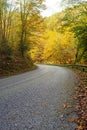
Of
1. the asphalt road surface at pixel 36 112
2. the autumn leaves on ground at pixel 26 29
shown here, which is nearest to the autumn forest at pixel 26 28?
the autumn leaves on ground at pixel 26 29

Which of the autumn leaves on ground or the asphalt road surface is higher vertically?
the autumn leaves on ground

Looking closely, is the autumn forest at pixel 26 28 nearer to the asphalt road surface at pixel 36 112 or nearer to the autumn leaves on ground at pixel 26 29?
the autumn leaves on ground at pixel 26 29

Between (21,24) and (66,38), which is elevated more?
(21,24)

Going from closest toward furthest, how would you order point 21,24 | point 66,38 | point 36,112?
point 36,112
point 21,24
point 66,38

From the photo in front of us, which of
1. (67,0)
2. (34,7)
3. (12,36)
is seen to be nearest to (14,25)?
(12,36)

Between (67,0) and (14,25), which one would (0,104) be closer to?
(67,0)

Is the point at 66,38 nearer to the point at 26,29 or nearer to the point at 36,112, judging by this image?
the point at 26,29

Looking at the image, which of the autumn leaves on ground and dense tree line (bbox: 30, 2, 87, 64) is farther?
the autumn leaves on ground

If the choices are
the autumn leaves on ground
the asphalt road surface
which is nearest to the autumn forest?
the autumn leaves on ground

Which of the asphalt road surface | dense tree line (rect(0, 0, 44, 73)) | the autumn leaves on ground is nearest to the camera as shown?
the asphalt road surface

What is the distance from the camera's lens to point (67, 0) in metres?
23.0

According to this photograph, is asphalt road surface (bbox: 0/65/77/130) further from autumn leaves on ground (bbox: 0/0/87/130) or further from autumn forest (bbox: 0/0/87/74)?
autumn forest (bbox: 0/0/87/74)

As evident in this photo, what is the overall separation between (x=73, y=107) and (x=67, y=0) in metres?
17.4

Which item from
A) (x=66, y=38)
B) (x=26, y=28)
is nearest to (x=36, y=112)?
(x=26, y=28)
